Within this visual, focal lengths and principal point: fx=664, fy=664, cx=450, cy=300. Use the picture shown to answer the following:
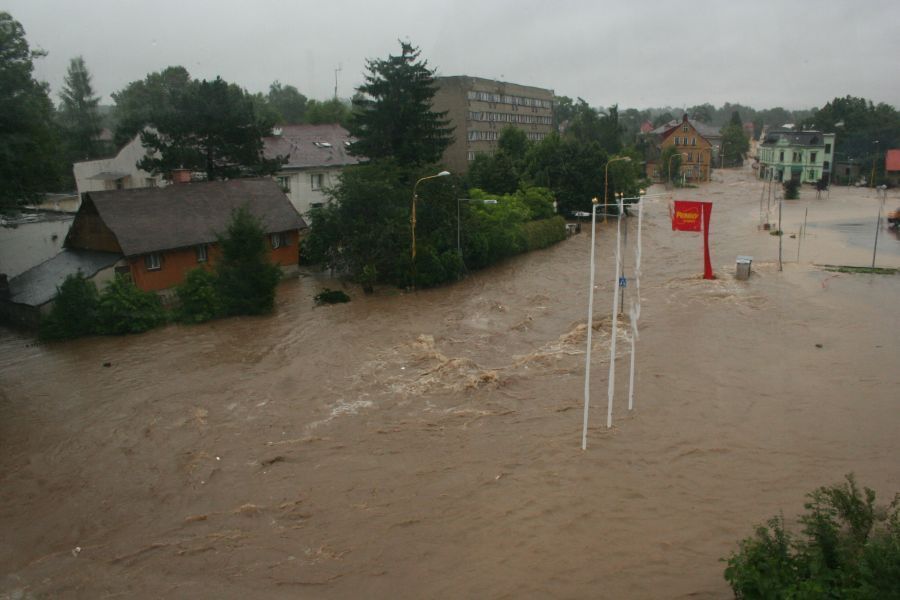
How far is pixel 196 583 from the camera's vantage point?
1005cm

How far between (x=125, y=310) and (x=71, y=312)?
5.57 feet

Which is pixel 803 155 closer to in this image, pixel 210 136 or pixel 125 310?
pixel 210 136

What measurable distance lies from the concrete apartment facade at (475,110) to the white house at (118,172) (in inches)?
1047

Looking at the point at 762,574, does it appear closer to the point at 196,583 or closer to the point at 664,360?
the point at 196,583

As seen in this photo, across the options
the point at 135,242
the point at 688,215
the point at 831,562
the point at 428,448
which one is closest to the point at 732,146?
the point at 688,215

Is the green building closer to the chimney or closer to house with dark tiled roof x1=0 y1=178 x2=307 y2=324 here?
the chimney

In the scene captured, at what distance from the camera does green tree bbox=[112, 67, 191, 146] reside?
41.7 metres

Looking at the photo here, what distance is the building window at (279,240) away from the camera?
→ 3142cm

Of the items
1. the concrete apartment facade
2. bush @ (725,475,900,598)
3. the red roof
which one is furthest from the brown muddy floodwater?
the red roof

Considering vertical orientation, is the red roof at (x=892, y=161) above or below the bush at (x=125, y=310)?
above

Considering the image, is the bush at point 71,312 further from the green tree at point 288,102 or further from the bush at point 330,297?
the green tree at point 288,102

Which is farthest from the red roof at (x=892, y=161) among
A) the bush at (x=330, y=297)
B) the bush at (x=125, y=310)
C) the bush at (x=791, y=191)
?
the bush at (x=125, y=310)

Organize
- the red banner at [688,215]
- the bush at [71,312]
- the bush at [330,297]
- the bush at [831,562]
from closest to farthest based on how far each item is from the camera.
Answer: the bush at [831,562] → the red banner at [688,215] → the bush at [71,312] → the bush at [330,297]

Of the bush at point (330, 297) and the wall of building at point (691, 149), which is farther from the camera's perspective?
the wall of building at point (691, 149)
